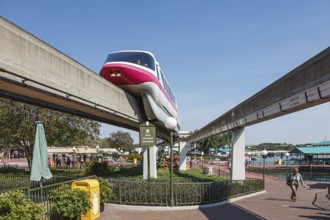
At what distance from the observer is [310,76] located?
11.2 meters

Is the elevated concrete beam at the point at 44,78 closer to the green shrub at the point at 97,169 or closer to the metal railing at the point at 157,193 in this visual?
the metal railing at the point at 157,193

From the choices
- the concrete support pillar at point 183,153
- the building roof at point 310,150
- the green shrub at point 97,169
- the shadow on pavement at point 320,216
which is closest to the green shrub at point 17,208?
the shadow on pavement at point 320,216

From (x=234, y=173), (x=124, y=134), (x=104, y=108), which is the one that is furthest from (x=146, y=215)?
(x=124, y=134)

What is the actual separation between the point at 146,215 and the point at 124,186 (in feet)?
6.33

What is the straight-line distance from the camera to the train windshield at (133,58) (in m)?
16.5

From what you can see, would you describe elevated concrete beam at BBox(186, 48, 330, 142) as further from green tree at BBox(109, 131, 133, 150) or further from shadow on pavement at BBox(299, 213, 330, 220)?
green tree at BBox(109, 131, 133, 150)

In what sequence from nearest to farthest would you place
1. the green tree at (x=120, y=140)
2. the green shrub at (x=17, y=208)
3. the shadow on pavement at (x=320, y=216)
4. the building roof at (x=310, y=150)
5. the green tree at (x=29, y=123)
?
1. the green shrub at (x=17, y=208)
2. the shadow on pavement at (x=320, y=216)
3. the green tree at (x=29, y=123)
4. the building roof at (x=310, y=150)
5. the green tree at (x=120, y=140)

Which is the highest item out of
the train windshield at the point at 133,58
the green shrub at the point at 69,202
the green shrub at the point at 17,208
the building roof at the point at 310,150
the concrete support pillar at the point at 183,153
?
the train windshield at the point at 133,58

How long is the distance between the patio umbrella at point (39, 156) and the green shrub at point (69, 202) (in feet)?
6.94

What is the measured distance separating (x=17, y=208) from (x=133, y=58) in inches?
417

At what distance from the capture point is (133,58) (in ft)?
54.4

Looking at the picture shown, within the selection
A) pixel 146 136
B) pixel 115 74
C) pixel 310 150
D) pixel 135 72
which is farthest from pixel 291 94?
pixel 310 150

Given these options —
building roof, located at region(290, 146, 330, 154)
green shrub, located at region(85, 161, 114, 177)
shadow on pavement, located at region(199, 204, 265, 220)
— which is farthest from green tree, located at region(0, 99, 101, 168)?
building roof, located at region(290, 146, 330, 154)

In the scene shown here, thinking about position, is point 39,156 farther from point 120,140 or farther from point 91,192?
point 120,140
